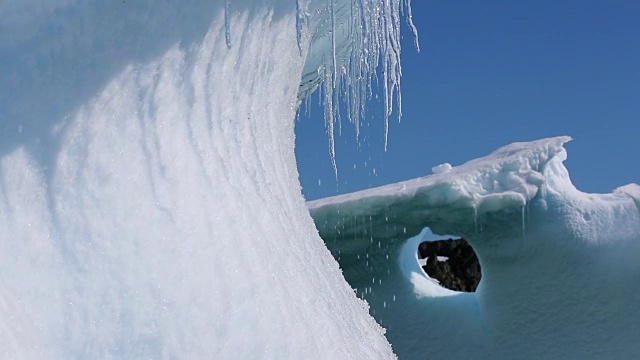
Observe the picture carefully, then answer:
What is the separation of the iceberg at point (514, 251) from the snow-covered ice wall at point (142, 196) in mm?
4958

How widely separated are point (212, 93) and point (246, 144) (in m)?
0.23

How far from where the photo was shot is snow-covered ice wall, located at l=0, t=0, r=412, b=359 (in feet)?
5.33

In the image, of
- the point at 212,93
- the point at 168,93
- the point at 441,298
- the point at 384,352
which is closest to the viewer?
the point at 168,93

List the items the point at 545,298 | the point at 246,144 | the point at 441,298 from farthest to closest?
the point at 441,298
the point at 545,298
the point at 246,144

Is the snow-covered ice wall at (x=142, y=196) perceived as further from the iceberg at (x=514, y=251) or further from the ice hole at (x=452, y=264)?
the ice hole at (x=452, y=264)

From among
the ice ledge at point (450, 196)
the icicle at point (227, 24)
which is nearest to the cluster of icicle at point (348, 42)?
the icicle at point (227, 24)

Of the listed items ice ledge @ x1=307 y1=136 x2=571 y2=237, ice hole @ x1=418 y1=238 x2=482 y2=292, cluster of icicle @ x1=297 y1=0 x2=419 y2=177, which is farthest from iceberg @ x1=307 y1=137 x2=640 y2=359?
ice hole @ x1=418 y1=238 x2=482 y2=292

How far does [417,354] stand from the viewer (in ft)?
24.4

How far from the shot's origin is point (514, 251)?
24.3ft

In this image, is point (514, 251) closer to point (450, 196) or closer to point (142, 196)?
point (450, 196)

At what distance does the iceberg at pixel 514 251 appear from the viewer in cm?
706

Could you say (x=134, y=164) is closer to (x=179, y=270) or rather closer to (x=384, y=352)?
(x=179, y=270)

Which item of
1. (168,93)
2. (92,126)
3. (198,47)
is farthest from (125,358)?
(198,47)

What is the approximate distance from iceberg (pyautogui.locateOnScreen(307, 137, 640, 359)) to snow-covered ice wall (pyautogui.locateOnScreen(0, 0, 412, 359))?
4958mm
